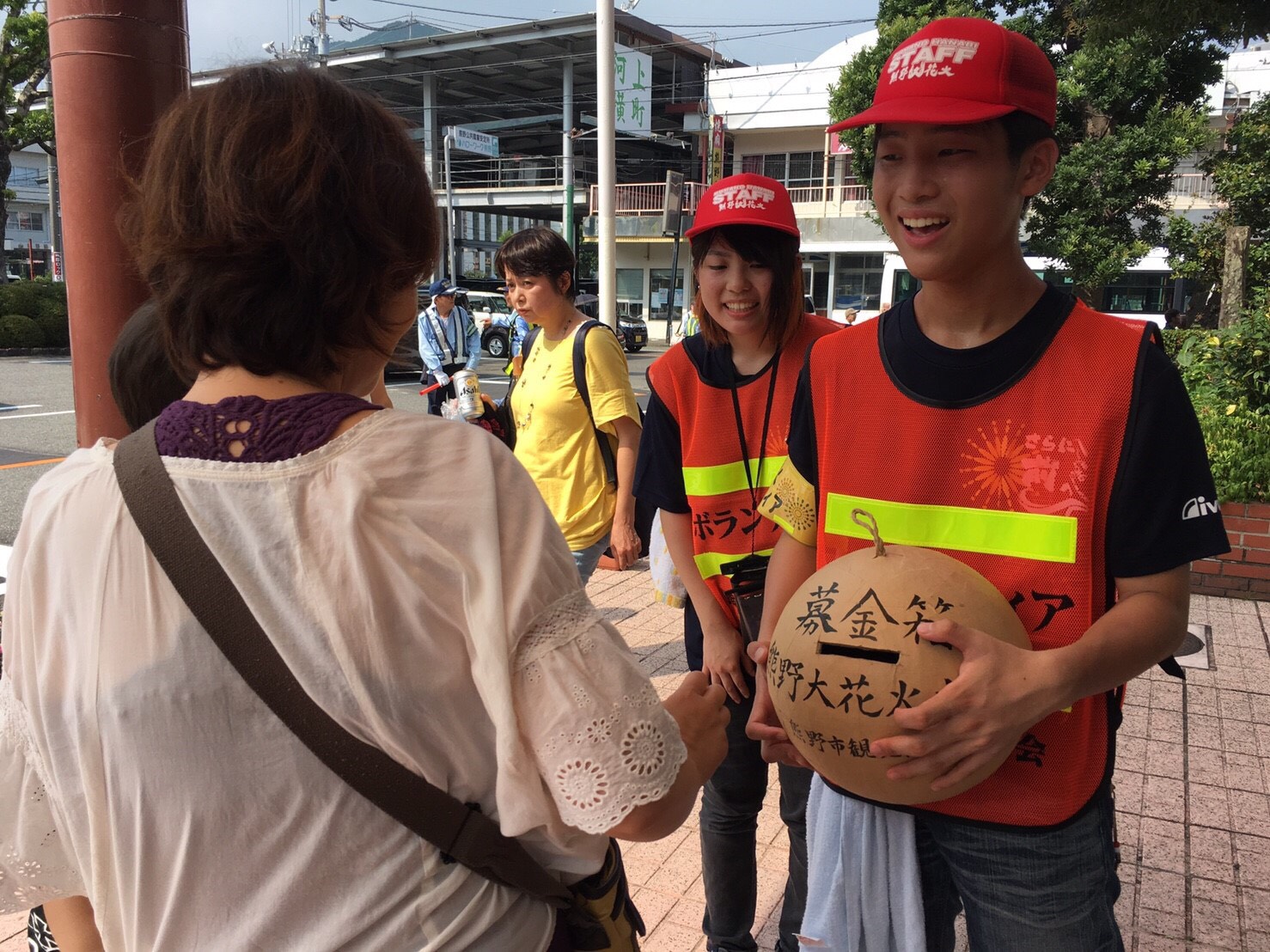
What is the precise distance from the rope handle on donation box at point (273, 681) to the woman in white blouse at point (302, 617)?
1 centimetres

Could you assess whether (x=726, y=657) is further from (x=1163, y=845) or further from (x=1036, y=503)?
(x=1163, y=845)

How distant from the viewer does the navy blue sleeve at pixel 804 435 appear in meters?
1.80

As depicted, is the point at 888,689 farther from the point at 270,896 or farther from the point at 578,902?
the point at 270,896

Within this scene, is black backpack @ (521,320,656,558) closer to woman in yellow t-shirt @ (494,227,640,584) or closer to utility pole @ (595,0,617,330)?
woman in yellow t-shirt @ (494,227,640,584)

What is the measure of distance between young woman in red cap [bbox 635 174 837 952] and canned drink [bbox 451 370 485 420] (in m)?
3.28

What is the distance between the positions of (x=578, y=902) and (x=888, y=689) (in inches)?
19.8

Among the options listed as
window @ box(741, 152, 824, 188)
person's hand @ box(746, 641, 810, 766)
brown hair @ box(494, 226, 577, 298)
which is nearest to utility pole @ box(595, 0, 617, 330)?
brown hair @ box(494, 226, 577, 298)

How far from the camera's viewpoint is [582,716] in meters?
1.06

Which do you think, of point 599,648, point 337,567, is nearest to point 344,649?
point 337,567

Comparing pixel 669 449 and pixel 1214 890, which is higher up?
pixel 669 449

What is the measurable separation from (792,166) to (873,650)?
3283cm

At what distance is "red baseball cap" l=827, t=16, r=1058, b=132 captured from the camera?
58.2 inches

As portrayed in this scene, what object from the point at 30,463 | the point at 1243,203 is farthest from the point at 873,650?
the point at 1243,203

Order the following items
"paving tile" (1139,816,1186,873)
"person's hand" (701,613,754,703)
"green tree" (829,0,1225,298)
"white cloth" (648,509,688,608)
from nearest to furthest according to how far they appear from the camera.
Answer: "person's hand" (701,613,754,703)
"white cloth" (648,509,688,608)
"paving tile" (1139,816,1186,873)
"green tree" (829,0,1225,298)
